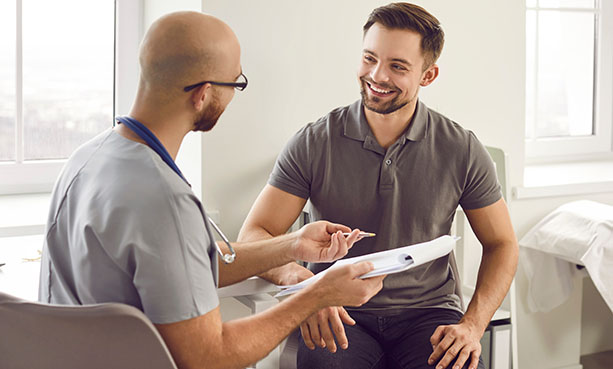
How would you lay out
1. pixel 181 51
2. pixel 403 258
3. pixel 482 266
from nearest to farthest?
pixel 181 51 → pixel 403 258 → pixel 482 266

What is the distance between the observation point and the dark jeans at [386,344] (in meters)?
1.60

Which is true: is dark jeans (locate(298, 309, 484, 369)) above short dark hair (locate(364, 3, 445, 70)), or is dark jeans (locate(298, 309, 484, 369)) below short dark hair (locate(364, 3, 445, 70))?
below

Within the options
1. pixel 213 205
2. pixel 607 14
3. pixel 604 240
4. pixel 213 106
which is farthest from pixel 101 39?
pixel 607 14

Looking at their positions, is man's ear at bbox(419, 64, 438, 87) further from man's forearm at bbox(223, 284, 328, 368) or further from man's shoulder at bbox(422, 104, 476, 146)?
man's forearm at bbox(223, 284, 328, 368)

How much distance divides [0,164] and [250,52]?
2.85 ft

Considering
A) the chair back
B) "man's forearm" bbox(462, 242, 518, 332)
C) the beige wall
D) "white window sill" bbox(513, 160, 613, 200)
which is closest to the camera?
the chair back

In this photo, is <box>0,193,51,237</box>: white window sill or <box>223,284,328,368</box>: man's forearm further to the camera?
<box>0,193,51,237</box>: white window sill

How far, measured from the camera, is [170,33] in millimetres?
1145

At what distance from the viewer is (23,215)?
2.08 metres

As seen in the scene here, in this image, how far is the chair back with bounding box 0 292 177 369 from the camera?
3.01ft

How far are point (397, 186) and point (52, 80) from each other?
1242 mm

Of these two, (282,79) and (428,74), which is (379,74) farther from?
(282,79)

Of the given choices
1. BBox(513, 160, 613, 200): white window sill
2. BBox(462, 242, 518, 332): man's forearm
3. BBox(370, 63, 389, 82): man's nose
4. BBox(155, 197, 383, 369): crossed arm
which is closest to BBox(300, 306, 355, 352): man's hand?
BBox(155, 197, 383, 369): crossed arm

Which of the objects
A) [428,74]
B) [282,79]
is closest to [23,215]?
[282,79]
